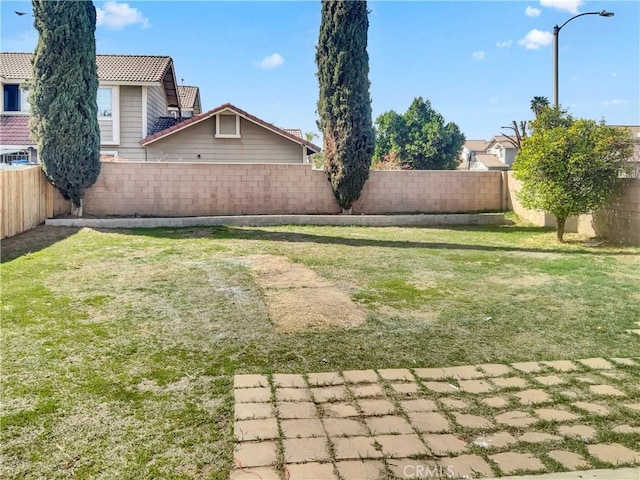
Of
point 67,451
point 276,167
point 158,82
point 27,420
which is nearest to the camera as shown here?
point 67,451

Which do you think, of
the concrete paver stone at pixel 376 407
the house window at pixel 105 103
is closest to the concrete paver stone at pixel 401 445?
the concrete paver stone at pixel 376 407

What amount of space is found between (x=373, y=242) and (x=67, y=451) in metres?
7.71

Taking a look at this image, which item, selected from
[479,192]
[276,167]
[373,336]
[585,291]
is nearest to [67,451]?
[373,336]

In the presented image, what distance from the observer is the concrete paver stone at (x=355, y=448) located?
8.09ft

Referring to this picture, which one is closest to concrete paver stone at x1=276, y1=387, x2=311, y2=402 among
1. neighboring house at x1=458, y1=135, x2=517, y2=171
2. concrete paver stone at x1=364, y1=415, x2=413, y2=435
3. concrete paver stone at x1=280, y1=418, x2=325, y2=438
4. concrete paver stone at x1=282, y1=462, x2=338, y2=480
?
concrete paver stone at x1=280, y1=418, x2=325, y2=438

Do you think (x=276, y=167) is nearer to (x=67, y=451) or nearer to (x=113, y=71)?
(x=113, y=71)

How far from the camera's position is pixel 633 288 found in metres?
6.17

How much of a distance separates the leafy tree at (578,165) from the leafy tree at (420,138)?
32914 millimetres

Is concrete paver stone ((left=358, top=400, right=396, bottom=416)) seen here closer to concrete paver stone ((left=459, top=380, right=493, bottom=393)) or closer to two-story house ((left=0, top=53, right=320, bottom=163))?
concrete paver stone ((left=459, top=380, right=493, bottom=393))

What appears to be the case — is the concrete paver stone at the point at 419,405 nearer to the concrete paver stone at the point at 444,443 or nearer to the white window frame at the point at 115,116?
the concrete paver stone at the point at 444,443

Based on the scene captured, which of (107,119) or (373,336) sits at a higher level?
(107,119)

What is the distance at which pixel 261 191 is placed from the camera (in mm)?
13594

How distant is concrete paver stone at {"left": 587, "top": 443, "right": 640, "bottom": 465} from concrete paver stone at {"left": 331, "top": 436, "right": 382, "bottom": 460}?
1.06 meters

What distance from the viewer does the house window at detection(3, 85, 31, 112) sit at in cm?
1792
